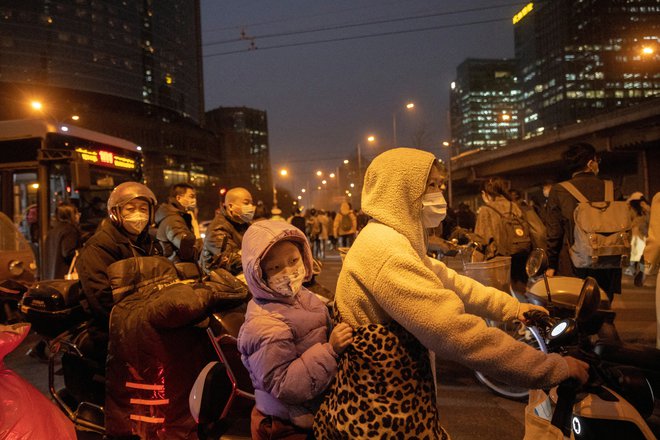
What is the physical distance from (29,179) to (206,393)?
25.1ft

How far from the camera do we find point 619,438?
1896 mm

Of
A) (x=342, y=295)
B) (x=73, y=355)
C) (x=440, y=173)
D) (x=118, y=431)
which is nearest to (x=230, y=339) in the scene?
(x=118, y=431)

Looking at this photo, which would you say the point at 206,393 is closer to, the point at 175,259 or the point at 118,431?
the point at 118,431

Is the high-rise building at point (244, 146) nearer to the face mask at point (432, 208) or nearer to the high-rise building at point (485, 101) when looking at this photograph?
the high-rise building at point (485, 101)

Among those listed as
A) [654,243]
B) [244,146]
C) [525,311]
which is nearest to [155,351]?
[525,311]

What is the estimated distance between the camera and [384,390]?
179cm

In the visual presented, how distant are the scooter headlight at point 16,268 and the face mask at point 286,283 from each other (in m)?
3.36

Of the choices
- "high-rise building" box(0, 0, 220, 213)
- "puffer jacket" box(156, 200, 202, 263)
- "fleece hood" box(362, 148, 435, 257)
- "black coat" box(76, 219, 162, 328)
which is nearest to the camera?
"fleece hood" box(362, 148, 435, 257)

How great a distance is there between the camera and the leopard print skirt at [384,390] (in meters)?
1.77

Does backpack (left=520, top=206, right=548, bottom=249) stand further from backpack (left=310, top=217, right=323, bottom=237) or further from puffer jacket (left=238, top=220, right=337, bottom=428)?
backpack (left=310, top=217, right=323, bottom=237)

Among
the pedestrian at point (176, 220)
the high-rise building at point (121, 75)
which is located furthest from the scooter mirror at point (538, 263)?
the high-rise building at point (121, 75)

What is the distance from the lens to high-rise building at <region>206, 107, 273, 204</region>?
3285 inches

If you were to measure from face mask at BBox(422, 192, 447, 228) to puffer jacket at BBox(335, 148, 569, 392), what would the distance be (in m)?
0.11

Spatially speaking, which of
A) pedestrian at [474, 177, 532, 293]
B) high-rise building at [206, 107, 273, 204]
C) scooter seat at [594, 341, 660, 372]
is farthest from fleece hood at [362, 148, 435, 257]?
high-rise building at [206, 107, 273, 204]
